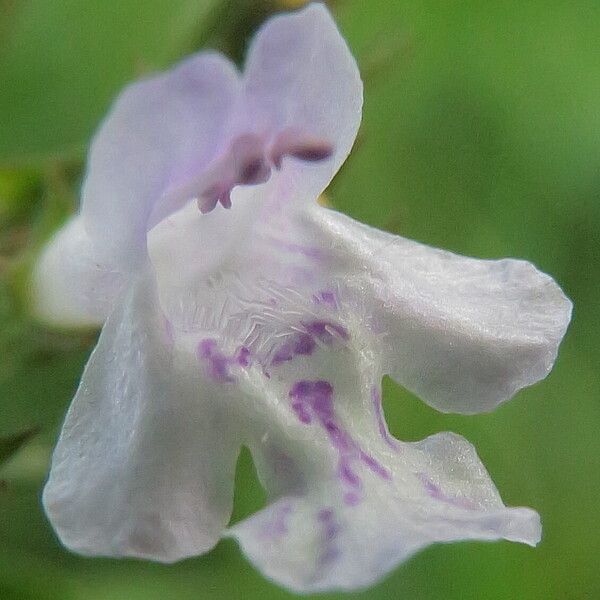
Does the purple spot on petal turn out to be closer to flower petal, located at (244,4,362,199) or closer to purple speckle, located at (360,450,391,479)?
purple speckle, located at (360,450,391,479)

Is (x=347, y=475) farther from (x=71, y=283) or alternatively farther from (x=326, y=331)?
(x=71, y=283)

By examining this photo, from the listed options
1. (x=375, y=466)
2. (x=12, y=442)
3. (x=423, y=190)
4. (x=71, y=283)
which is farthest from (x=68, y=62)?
(x=375, y=466)

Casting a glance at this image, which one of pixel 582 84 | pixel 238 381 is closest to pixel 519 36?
pixel 582 84

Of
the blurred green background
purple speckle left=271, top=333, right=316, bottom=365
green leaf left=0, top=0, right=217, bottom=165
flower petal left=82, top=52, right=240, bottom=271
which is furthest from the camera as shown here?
green leaf left=0, top=0, right=217, bottom=165

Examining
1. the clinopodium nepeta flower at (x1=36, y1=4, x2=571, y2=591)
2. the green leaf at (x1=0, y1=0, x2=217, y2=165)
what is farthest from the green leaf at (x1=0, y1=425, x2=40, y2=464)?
the green leaf at (x1=0, y1=0, x2=217, y2=165)

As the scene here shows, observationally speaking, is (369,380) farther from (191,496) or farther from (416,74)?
(416,74)

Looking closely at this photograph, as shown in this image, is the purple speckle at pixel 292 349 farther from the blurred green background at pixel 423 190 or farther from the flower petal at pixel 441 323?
the blurred green background at pixel 423 190

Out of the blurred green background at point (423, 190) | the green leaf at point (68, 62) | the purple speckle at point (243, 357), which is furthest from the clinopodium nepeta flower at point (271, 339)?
the green leaf at point (68, 62)
